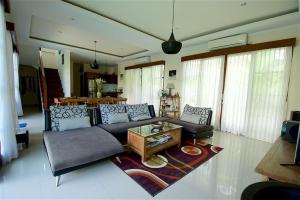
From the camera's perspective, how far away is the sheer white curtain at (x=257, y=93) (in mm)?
3568

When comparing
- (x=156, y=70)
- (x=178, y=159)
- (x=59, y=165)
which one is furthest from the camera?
(x=156, y=70)

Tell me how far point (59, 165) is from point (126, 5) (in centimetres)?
287

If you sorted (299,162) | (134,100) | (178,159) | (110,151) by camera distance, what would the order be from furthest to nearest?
(134,100) < (178,159) < (110,151) < (299,162)

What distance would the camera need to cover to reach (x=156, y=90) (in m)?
6.71

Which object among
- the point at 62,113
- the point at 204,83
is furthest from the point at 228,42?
the point at 62,113

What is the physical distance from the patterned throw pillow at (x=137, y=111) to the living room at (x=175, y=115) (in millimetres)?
36

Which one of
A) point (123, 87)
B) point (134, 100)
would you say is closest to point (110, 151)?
point (134, 100)

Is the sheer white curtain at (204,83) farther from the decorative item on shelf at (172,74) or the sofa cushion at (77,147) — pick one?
the sofa cushion at (77,147)

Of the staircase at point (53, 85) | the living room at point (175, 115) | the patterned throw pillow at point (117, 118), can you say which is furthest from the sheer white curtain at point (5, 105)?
the staircase at point (53, 85)

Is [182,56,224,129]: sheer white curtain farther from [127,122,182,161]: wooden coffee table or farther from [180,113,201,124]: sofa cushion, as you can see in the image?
[127,122,182,161]: wooden coffee table

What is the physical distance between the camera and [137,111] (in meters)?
4.02

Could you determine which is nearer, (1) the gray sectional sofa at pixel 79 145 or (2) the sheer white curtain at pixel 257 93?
(1) the gray sectional sofa at pixel 79 145

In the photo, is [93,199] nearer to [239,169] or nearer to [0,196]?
[0,196]

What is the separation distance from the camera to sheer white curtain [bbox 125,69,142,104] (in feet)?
25.0
